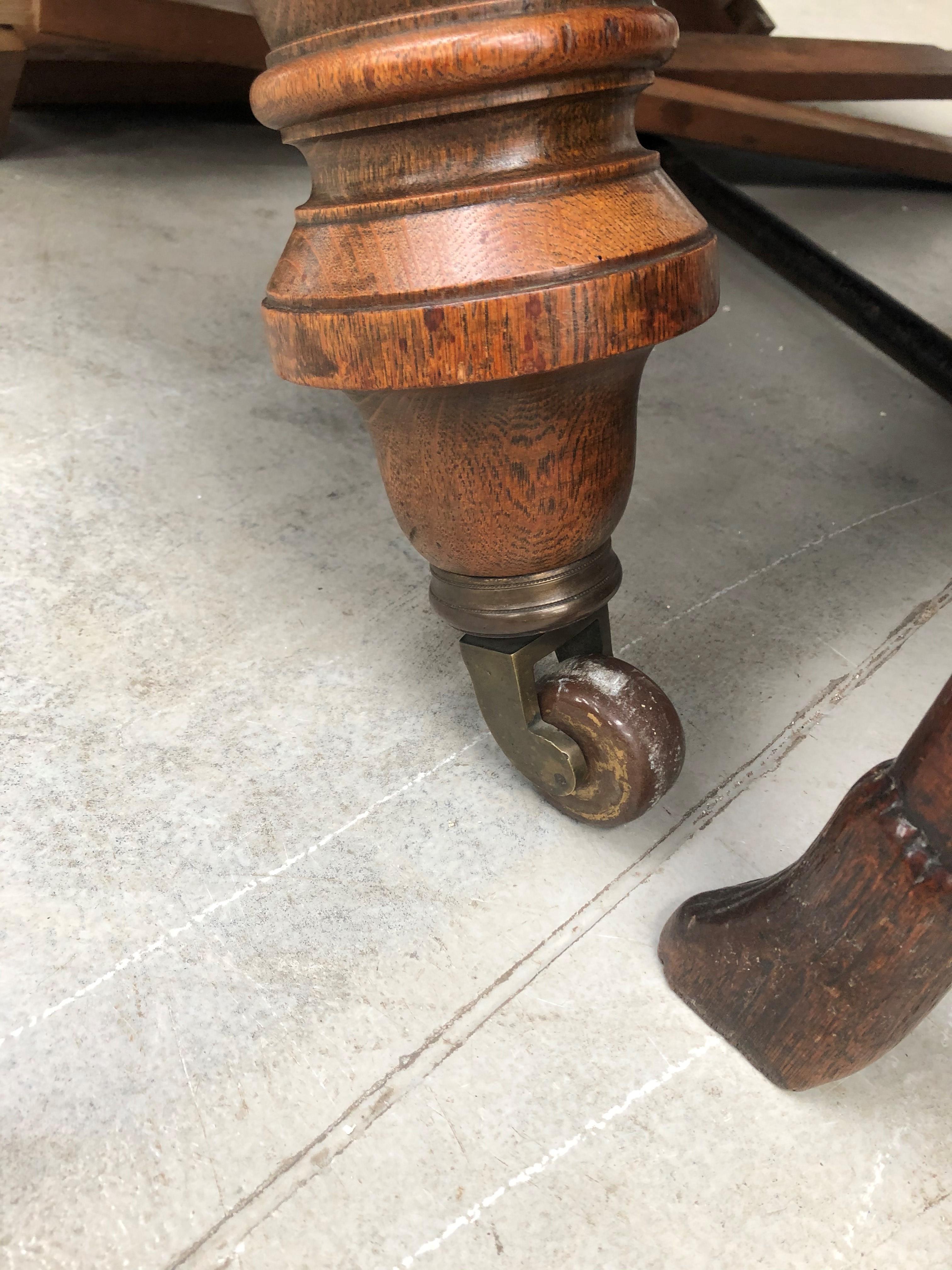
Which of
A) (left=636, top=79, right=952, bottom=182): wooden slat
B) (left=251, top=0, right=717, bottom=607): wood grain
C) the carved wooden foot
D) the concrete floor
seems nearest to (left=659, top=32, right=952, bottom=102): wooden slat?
(left=636, top=79, right=952, bottom=182): wooden slat

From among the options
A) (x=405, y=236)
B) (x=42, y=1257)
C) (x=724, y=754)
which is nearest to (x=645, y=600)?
(x=724, y=754)

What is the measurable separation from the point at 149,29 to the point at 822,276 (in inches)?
61.6

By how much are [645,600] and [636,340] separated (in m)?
0.79

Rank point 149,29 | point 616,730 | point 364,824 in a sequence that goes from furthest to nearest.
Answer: point 149,29
point 364,824
point 616,730

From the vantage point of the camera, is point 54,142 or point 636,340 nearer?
point 636,340

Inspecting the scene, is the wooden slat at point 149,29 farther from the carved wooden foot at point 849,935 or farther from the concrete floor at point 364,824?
the carved wooden foot at point 849,935

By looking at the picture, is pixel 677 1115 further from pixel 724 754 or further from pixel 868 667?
pixel 868 667

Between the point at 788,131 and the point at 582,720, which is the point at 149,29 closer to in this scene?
the point at 788,131

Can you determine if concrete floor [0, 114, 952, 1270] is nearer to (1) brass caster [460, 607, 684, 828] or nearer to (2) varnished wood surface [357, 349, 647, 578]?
(1) brass caster [460, 607, 684, 828]

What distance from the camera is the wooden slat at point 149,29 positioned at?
1.99m

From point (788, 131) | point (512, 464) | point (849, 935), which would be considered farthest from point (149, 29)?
point (849, 935)

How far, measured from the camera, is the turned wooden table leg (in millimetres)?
888

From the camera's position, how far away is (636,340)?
95cm

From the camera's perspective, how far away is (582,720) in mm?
1207
